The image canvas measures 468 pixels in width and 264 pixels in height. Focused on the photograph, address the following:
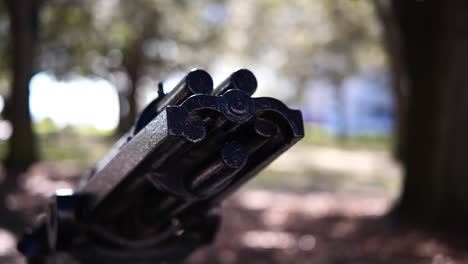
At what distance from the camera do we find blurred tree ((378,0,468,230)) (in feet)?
25.1

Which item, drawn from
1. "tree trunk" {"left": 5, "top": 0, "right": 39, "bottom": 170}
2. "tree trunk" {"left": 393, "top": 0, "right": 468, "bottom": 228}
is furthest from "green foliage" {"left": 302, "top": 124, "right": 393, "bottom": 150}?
"tree trunk" {"left": 393, "top": 0, "right": 468, "bottom": 228}

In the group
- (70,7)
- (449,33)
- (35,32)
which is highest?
(70,7)

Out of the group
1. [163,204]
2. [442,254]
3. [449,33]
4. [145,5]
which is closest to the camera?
[163,204]

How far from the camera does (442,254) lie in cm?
695

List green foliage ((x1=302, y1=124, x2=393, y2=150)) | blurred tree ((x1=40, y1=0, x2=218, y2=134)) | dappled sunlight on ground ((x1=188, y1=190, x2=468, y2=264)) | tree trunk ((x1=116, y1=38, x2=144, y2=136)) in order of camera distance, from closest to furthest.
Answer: dappled sunlight on ground ((x1=188, y1=190, x2=468, y2=264)) < blurred tree ((x1=40, y1=0, x2=218, y2=134)) < tree trunk ((x1=116, y1=38, x2=144, y2=136)) < green foliage ((x1=302, y1=124, x2=393, y2=150))

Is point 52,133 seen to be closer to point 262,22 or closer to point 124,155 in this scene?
point 262,22

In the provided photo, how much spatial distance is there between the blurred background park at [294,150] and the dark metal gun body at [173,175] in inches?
59.7

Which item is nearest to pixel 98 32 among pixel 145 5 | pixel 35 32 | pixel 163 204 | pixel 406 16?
pixel 145 5

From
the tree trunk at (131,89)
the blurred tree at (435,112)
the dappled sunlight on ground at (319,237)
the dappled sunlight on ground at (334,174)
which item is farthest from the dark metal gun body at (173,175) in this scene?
the tree trunk at (131,89)

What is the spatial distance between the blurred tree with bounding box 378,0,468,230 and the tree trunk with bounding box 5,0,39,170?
8525 millimetres

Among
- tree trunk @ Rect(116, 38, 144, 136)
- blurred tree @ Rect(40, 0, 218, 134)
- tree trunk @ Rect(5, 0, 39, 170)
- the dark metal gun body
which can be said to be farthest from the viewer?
tree trunk @ Rect(116, 38, 144, 136)

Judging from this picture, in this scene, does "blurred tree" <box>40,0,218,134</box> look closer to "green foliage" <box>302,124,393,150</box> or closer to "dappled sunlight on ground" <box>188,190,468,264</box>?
"dappled sunlight on ground" <box>188,190,468,264</box>

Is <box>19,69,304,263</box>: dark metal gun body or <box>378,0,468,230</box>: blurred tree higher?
<box>378,0,468,230</box>: blurred tree

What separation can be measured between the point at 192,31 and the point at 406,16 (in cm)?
1614
